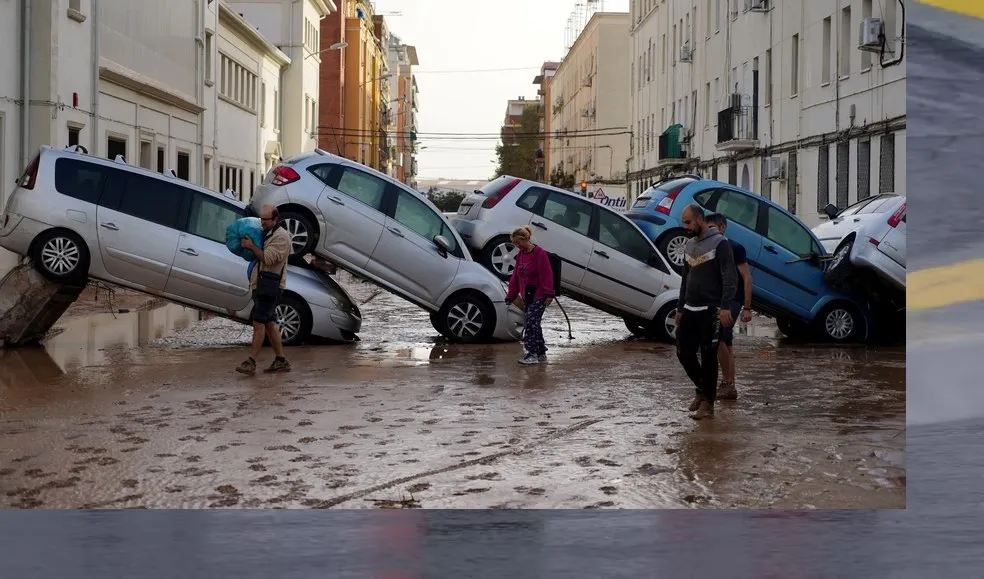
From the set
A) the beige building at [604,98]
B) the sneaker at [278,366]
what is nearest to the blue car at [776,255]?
the sneaker at [278,366]

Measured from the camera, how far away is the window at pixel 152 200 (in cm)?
1595

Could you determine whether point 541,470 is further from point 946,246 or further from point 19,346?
point 19,346

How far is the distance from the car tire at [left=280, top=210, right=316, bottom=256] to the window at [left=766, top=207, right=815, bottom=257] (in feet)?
20.7

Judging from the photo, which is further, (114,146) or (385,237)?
(114,146)

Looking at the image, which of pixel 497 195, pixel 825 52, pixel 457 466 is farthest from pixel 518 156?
pixel 457 466

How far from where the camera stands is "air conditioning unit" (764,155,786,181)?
121 feet

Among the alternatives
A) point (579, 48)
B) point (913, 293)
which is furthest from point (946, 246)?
point (579, 48)

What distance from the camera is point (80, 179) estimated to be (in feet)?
51.6

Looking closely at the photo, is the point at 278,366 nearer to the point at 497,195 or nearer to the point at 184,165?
the point at 497,195

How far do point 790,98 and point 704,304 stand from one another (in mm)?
26045

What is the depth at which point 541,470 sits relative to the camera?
9.20 metres

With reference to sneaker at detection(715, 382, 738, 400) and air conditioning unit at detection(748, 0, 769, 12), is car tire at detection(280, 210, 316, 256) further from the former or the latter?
air conditioning unit at detection(748, 0, 769, 12)

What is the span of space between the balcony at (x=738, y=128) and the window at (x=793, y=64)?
370cm

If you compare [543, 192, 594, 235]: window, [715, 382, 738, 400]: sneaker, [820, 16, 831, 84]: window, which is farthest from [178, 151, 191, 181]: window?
[715, 382, 738, 400]: sneaker
